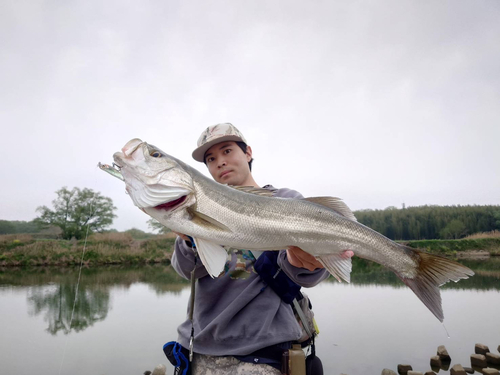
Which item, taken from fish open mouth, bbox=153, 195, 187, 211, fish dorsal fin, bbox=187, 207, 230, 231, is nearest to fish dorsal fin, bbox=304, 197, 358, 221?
fish dorsal fin, bbox=187, 207, 230, 231

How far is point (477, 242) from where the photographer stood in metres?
25.4

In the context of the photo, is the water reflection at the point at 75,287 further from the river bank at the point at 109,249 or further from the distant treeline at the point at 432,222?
the distant treeline at the point at 432,222

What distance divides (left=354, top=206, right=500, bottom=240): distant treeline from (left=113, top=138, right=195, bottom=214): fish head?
102ft

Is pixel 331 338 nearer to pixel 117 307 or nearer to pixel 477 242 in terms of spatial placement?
pixel 117 307

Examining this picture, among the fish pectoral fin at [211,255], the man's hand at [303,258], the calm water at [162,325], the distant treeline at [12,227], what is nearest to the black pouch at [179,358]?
the fish pectoral fin at [211,255]

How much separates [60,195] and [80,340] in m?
25.2

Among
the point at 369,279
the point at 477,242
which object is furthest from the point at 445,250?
the point at 369,279

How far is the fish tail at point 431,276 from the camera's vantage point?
227cm

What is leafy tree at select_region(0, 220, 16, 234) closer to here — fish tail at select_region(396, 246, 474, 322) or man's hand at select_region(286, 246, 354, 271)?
man's hand at select_region(286, 246, 354, 271)

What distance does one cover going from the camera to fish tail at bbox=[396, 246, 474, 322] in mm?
2268

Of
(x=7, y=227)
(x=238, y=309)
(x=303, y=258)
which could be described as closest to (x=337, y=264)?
(x=303, y=258)

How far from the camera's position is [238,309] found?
8.02ft

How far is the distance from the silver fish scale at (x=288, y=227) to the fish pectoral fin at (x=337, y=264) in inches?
1.8

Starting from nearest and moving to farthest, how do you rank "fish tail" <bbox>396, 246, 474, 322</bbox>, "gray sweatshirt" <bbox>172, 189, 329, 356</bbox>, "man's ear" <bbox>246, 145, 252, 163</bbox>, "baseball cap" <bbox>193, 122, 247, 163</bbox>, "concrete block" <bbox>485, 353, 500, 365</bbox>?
1. "fish tail" <bbox>396, 246, 474, 322</bbox>
2. "gray sweatshirt" <bbox>172, 189, 329, 356</bbox>
3. "baseball cap" <bbox>193, 122, 247, 163</bbox>
4. "man's ear" <bbox>246, 145, 252, 163</bbox>
5. "concrete block" <bbox>485, 353, 500, 365</bbox>
